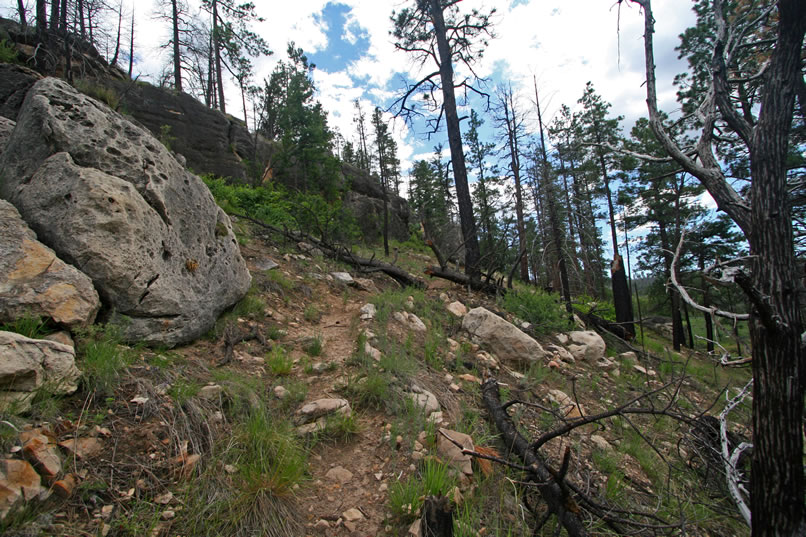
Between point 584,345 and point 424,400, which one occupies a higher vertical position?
point 424,400

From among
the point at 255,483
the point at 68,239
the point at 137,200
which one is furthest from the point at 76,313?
the point at 255,483

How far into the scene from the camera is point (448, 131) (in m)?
8.53

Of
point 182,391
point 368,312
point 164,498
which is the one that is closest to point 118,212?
point 182,391

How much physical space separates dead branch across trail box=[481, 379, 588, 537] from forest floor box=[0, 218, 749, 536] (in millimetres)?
77

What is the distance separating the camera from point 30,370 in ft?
6.17

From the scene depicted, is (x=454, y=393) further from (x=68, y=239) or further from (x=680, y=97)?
(x=680, y=97)

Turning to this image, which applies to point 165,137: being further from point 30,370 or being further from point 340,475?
point 340,475

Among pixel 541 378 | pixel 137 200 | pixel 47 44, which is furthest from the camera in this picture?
pixel 47 44

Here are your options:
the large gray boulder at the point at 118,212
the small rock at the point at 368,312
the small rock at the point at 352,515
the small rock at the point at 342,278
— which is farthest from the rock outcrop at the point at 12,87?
the small rock at the point at 352,515

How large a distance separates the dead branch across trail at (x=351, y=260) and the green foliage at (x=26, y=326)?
5518mm

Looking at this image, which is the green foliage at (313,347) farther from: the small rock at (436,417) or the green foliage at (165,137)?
the green foliage at (165,137)

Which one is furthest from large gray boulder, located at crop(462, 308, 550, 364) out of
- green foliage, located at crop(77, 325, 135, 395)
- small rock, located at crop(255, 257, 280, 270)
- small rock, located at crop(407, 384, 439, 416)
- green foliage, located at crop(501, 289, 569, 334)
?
green foliage, located at crop(77, 325, 135, 395)

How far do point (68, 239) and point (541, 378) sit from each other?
506 cm

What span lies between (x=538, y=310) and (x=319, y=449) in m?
5.33
